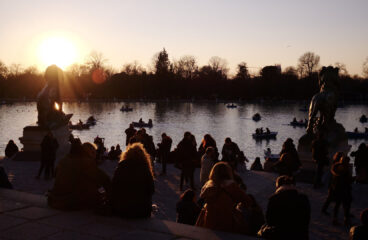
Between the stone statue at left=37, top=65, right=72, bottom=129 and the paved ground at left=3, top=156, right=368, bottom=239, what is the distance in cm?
191

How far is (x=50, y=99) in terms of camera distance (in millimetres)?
15016

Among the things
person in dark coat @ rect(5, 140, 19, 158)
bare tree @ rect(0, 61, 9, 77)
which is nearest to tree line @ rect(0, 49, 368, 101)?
bare tree @ rect(0, 61, 9, 77)

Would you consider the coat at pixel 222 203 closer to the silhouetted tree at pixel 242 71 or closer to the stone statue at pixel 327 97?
the stone statue at pixel 327 97

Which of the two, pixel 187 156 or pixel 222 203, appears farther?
pixel 187 156

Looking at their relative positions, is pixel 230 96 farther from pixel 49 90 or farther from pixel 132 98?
pixel 49 90

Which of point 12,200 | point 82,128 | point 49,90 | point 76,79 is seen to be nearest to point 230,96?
point 76,79

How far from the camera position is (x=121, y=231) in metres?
5.08

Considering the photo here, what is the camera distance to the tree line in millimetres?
104312

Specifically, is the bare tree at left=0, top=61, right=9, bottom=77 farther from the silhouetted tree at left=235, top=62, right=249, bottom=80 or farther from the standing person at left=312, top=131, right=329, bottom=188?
the standing person at left=312, top=131, right=329, bottom=188

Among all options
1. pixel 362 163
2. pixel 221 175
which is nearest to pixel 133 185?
pixel 221 175

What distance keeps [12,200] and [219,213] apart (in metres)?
3.32

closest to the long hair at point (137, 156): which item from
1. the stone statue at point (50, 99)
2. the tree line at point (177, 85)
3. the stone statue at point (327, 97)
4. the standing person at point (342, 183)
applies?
the standing person at point (342, 183)

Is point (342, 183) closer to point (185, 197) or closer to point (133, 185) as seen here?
point (185, 197)

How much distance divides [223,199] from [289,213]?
805 mm
